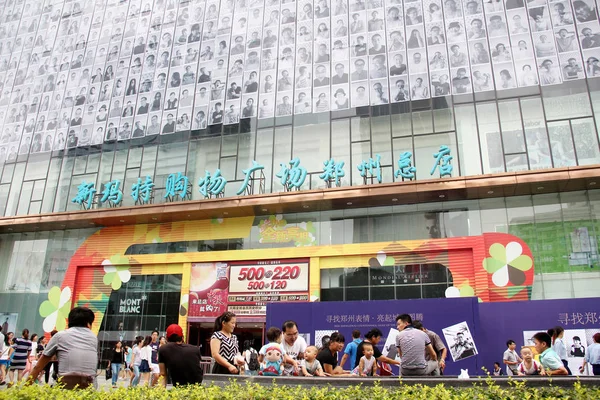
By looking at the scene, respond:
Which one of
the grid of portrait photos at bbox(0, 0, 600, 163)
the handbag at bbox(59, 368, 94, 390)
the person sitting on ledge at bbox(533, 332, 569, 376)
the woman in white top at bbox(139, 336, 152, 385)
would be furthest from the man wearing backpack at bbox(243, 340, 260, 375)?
the grid of portrait photos at bbox(0, 0, 600, 163)

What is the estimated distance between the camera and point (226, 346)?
20.8ft

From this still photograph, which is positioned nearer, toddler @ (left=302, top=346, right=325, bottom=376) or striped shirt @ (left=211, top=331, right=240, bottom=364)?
striped shirt @ (left=211, top=331, right=240, bottom=364)

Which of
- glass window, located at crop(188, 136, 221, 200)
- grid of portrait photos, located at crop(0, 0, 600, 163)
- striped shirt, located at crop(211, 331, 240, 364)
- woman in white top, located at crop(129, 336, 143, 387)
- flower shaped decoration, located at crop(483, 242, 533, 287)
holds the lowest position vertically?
woman in white top, located at crop(129, 336, 143, 387)

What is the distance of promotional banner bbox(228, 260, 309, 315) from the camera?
57.1 feet

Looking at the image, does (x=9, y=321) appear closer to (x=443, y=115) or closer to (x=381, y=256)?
(x=381, y=256)

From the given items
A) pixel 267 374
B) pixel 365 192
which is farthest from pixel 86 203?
pixel 267 374

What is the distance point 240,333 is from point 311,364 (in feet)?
36.4

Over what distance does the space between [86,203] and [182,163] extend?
14.5 ft

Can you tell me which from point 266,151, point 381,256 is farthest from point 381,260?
point 266,151

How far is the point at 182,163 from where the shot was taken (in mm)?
19828

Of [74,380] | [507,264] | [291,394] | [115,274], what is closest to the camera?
[291,394]

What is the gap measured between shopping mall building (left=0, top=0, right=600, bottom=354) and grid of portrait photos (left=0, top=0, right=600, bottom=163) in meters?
0.07

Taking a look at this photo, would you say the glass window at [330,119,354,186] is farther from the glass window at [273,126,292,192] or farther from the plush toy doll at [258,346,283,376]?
the plush toy doll at [258,346,283,376]

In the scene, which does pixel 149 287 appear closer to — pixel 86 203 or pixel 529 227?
pixel 86 203
